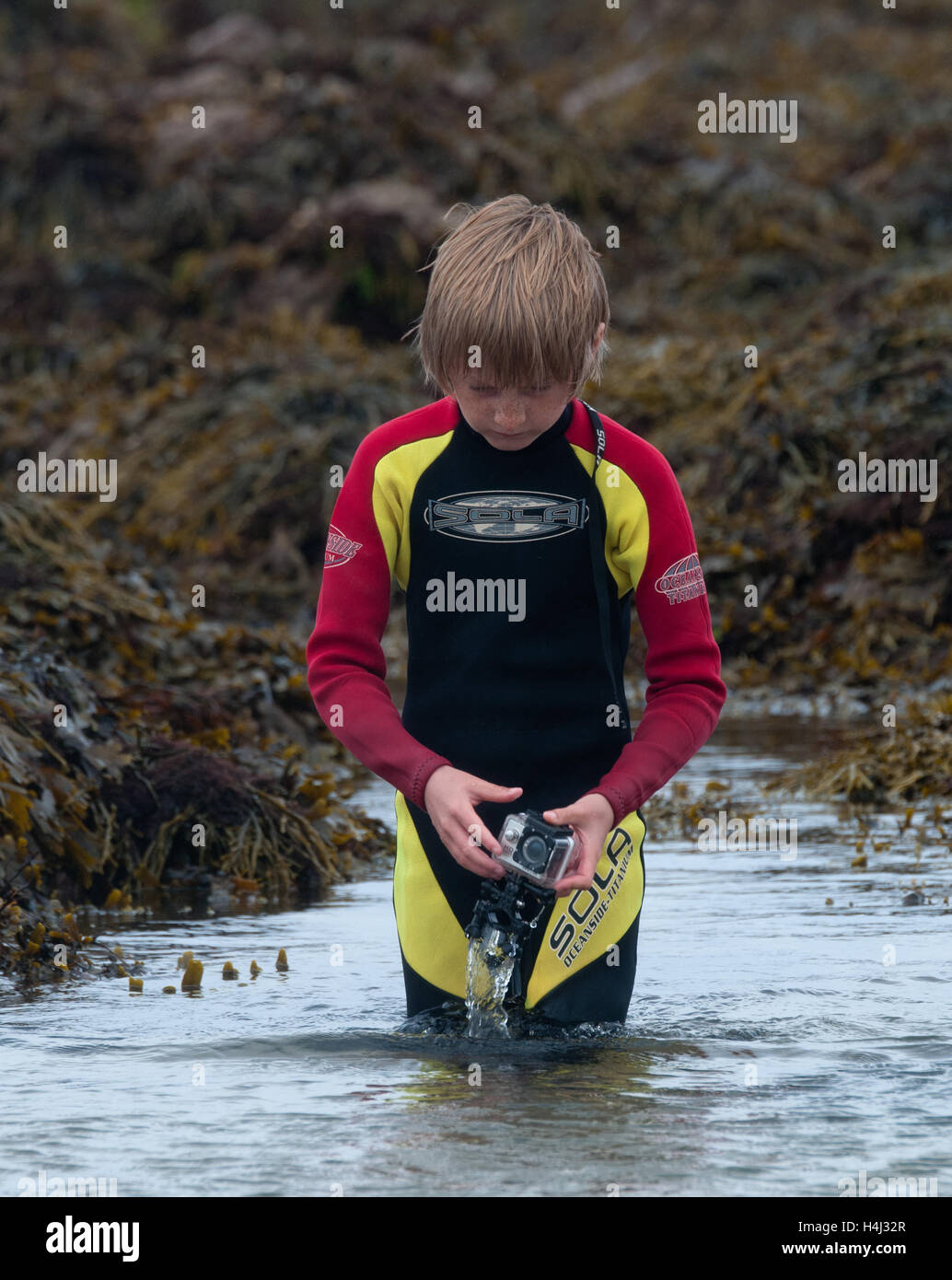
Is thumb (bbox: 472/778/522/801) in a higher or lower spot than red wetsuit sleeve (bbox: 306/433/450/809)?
lower

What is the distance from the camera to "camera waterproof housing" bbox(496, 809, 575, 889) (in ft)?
12.1

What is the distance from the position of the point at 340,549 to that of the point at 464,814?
68 centimetres

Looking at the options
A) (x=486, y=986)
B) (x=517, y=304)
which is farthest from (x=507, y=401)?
(x=486, y=986)

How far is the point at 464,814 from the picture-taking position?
12.1ft

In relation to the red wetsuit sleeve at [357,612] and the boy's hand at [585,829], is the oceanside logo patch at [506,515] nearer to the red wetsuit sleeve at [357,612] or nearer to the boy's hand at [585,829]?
the red wetsuit sleeve at [357,612]

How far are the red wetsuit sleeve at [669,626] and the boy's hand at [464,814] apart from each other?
1.08 ft

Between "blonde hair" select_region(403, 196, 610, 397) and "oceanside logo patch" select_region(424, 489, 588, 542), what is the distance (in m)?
0.24

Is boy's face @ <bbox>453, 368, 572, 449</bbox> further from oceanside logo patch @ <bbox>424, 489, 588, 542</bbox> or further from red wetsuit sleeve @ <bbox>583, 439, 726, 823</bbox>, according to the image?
red wetsuit sleeve @ <bbox>583, 439, 726, 823</bbox>


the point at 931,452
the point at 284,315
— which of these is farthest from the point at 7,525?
the point at 284,315

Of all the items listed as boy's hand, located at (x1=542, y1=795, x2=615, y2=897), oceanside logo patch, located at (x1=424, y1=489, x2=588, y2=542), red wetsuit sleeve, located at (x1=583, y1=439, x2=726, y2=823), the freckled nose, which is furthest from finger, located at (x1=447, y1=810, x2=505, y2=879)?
the freckled nose

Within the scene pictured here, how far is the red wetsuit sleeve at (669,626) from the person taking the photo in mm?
4012

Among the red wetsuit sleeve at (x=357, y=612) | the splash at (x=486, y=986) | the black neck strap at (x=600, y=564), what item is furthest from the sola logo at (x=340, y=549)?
the splash at (x=486, y=986)
